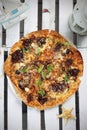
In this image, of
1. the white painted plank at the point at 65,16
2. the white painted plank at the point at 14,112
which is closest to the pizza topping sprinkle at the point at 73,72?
the white painted plank at the point at 65,16

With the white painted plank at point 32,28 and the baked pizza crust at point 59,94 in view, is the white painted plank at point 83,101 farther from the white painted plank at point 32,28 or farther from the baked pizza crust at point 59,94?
the white painted plank at point 32,28

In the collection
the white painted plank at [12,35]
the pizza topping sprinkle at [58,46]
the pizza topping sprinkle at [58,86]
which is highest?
the white painted plank at [12,35]

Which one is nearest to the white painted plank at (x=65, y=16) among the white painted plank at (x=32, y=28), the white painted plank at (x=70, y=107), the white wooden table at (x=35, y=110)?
the white wooden table at (x=35, y=110)

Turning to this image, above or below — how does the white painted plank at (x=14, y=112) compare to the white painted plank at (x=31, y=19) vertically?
below

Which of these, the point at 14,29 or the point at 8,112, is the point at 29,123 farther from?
the point at 14,29

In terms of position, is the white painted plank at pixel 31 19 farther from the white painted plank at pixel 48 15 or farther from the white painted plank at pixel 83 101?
the white painted plank at pixel 83 101

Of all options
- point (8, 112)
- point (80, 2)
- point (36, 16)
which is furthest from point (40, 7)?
point (8, 112)
